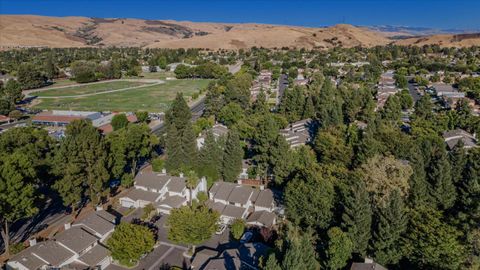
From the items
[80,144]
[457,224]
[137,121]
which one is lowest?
[137,121]

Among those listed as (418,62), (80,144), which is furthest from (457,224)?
(418,62)

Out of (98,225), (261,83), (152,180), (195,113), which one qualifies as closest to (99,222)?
(98,225)

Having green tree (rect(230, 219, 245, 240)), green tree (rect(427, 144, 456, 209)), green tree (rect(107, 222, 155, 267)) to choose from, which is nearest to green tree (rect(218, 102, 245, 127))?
green tree (rect(230, 219, 245, 240))

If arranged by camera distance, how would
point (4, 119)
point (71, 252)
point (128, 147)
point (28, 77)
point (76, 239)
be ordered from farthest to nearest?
point (28, 77) < point (4, 119) < point (128, 147) < point (76, 239) < point (71, 252)

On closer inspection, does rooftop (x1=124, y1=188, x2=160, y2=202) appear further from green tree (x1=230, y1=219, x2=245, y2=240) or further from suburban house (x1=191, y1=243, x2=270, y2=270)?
suburban house (x1=191, y1=243, x2=270, y2=270)

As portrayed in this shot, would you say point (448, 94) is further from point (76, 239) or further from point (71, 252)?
point (71, 252)

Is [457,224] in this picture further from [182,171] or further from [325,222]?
[182,171]
